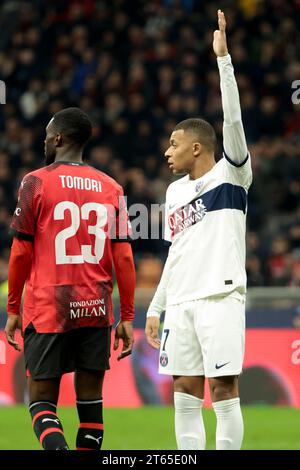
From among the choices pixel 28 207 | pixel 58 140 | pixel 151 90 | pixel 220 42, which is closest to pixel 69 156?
pixel 58 140

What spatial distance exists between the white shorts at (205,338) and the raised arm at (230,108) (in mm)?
812

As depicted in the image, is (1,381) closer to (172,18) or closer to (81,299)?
(81,299)

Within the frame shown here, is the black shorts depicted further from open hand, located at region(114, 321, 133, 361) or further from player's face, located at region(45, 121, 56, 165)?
player's face, located at region(45, 121, 56, 165)

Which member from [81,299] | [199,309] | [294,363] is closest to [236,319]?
[199,309]

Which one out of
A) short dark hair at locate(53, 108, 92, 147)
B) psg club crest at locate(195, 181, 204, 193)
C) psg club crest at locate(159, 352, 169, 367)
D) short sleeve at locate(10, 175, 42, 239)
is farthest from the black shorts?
short dark hair at locate(53, 108, 92, 147)

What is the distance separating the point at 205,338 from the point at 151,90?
36.6 ft

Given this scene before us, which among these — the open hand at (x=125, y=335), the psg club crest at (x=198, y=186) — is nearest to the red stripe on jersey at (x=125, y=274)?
the open hand at (x=125, y=335)

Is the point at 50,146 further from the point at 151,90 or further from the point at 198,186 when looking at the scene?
the point at 151,90

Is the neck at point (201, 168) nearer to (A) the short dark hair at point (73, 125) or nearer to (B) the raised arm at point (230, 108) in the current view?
(B) the raised arm at point (230, 108)

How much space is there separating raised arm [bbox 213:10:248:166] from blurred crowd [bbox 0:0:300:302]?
7.51 m

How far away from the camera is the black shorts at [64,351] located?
6.29 metres

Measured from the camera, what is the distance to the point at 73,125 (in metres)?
6.53

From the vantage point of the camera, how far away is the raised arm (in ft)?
20.3
